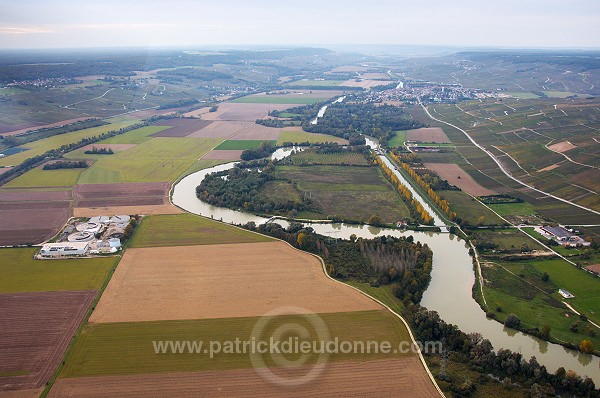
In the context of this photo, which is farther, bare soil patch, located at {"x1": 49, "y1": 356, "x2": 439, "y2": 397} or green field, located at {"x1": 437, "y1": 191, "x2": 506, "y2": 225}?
green field, located at {"x1": 437, "y1": 191, "x2": 506, "y2": 225}

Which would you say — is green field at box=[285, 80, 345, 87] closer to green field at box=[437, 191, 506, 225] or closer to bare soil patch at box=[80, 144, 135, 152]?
bare soil patch at box=[80, 144, 135, 152]

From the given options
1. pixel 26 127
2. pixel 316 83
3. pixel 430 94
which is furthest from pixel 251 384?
pixel 316 83

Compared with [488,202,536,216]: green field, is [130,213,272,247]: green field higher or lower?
higher

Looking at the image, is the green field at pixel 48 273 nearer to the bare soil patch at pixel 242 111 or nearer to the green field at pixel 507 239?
the green field at pixel 507 239

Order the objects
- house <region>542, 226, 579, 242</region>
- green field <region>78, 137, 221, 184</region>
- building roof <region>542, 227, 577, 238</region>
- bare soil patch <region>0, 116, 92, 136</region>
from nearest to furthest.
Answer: house <region>542, 226, 579, 242</region> → building roof <region>542, 227, 577, 238</region> → green field <region>78, 137, 221, 184</region> → bare soil patch <region>0, 116, 92, 136</region>

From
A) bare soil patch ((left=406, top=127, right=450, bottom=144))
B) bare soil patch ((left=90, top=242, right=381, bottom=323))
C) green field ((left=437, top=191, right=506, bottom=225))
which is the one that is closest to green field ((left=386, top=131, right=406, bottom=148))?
bare soil patch ((left=406, top=127, right=450, bottom=144))

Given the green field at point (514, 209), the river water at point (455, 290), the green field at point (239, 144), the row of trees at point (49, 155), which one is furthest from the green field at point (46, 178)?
the green field at point (514, 209)

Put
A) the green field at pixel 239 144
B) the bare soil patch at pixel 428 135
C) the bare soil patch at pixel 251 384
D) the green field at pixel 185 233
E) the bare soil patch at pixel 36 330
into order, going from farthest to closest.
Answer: the bare soil patch at pixel 428 135
the green field at pixel 239 144
the green field at pixel 185 233
the bare soil patch at pixel 36 330
the bare soil patch at pixel 251 384
